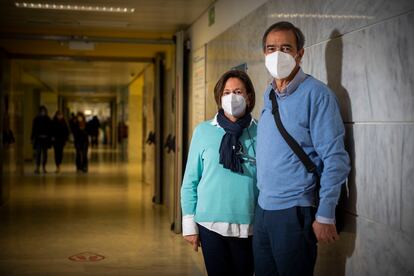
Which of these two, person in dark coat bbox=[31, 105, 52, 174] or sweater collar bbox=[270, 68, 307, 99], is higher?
sweater collar bbox=[270, 68, 307, 99]

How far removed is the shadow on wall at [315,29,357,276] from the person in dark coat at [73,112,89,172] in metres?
12.0

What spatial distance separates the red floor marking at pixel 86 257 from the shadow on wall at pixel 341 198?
296cm

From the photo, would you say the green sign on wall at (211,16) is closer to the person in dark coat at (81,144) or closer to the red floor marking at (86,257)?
the red floor marking at (86,257)

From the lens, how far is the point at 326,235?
220 centimetres

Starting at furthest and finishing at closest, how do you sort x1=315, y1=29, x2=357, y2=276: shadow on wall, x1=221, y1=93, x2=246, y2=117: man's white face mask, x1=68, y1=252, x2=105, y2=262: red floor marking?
x1=68, y1=252, x2=105, y2=262: red floor marking, x1=221, y1=93, x2=246, y2=117: man's white face mask, x1=315, y1=29, x2=357, y2=276: shadow on wall

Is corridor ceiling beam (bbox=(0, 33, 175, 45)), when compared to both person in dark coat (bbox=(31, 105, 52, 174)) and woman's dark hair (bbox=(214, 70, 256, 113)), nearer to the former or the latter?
woman's dark hair (bbox=(214, 70, 256, 113))

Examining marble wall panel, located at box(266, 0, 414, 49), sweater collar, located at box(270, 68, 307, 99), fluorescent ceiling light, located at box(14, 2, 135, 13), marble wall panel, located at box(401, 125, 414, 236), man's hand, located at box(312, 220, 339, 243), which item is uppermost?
fluorescent ceiling light, located at box(14, 2, 135, 13)

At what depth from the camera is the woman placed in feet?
8.80

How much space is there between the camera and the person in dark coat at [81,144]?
14.3 meters

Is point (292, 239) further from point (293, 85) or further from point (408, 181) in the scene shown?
point (293, 85)

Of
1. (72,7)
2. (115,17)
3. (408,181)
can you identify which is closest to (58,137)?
(115,17)

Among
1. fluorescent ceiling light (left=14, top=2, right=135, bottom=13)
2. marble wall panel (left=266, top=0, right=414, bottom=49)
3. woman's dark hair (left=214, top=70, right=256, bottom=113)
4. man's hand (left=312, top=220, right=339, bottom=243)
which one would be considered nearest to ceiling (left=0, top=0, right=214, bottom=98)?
fluorescent ceiling light (left=14, top=2, right=135, bottom=13)

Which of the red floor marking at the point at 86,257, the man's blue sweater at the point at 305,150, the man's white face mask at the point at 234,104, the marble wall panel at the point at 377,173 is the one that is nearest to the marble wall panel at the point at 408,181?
the marble wall panel at the point at 377,173

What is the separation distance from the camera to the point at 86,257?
5336mm
